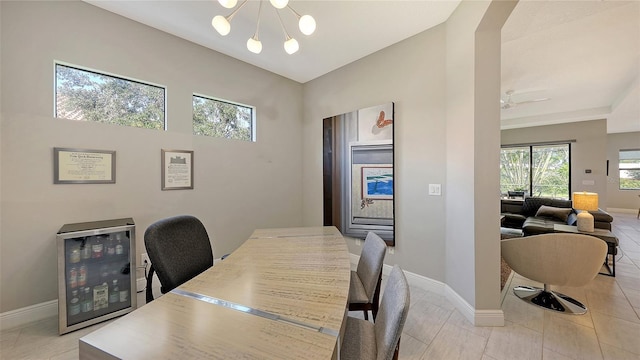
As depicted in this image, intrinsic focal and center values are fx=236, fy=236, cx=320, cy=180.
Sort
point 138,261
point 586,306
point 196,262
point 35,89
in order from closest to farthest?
point 196,262
point 35,89
point 586,306
point 138,261

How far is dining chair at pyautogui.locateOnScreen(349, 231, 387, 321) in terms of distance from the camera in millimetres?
1503

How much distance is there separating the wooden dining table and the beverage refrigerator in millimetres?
1488

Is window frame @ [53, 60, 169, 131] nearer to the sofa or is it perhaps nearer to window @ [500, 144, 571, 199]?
the sofa

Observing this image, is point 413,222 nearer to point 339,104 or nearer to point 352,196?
point 352,196

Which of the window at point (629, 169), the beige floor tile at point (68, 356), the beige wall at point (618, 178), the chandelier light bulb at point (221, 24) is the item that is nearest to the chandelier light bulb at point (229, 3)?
the chandelier light bulb at point (221, 24)

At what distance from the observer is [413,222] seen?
9.33 ft

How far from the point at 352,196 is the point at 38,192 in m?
3.25

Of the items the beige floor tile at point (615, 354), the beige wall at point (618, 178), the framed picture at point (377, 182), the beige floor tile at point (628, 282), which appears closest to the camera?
the beige floor tile at point (615, 354)

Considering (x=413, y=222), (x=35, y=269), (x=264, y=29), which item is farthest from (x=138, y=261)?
(x=413, y=222)

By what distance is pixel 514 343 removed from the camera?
183 centimetres

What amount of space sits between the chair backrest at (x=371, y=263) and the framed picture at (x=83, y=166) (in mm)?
2598

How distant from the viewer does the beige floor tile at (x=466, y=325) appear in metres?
1.95

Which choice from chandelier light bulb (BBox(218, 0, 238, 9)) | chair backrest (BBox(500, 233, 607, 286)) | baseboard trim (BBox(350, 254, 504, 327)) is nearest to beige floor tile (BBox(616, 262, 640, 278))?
chair backrest (BBox(500, 233, 607, 286))

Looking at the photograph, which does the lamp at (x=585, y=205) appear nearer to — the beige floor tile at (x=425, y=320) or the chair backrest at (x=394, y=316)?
the beige floor tile at (x=425, y=320)
